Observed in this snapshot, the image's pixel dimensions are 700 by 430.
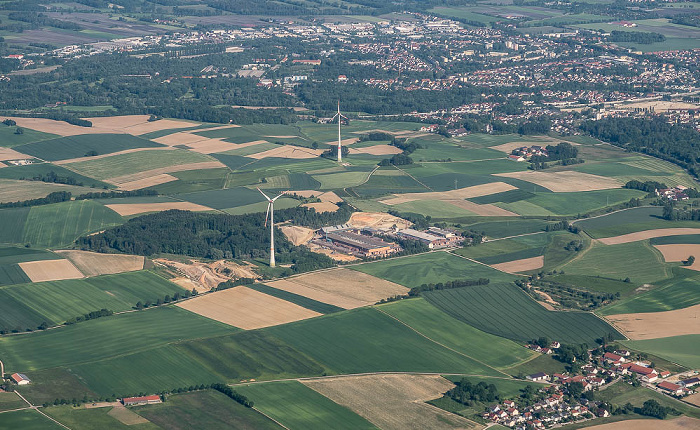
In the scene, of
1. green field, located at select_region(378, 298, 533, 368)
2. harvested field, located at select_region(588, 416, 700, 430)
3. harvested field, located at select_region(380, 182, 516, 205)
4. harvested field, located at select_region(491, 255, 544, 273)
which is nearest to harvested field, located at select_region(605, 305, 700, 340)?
green field, located at select_region(378, 298, 533, 368)

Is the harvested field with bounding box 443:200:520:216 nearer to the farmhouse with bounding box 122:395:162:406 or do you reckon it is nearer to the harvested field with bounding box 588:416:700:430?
the harvested field with bounding box 588:416:700:430

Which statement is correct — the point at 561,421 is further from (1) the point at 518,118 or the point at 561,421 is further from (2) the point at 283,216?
(1) the point at 518,118

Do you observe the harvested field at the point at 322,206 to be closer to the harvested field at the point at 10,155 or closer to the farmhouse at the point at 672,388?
the harvested field at the point at 10,155

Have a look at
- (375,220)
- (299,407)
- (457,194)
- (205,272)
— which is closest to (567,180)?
(457,194)

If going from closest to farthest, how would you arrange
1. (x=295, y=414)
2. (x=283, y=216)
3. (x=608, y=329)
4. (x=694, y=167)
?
(x=295, y=414) → (x=608, y=329) → (x=283, y=216) → (x=694, y=167)

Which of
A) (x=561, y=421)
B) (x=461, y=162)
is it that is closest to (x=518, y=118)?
(x=461, y=162)

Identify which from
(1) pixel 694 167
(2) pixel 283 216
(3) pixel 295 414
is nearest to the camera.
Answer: (3) pixel 295 414

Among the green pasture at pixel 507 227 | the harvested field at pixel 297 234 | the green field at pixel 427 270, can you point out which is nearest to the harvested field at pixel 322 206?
the harvested field at pixel 297 234
